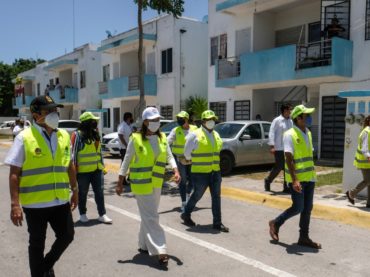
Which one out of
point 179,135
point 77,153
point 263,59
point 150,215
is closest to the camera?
point 150,215

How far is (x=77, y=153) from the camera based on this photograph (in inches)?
249

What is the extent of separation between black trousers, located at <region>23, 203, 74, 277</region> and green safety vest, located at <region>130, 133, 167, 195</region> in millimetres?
993

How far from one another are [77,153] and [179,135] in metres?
2.02

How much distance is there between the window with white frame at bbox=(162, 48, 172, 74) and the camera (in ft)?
72.8

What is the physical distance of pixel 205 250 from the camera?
17.1 feet

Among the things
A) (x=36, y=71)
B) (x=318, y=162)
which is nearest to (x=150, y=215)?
(x=318, y=162)

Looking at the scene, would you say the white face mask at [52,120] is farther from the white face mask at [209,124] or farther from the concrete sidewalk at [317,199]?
the concrete sidewalk at [317,199]

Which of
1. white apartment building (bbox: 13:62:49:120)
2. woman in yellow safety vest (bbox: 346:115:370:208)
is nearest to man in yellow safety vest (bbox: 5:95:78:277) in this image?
woman in yellow safety vest (bbox: 346:115:370:208)

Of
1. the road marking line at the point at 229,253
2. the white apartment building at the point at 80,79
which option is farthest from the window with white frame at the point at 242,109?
the white apartment building at the point at 80,79

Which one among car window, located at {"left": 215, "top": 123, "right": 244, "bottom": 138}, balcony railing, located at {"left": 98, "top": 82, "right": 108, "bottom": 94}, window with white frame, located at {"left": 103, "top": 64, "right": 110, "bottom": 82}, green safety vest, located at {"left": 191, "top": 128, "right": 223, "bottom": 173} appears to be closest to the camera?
green safety vest, located at {"left": 191, "top": 128, "right": 223, "bottom": 173}

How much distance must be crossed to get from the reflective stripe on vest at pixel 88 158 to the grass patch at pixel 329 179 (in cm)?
533

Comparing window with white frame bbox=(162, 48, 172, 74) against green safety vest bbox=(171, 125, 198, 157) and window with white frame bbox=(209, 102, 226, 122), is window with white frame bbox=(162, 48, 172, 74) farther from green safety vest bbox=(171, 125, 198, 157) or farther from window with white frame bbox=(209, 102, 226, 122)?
green safety vest bbox=(171, 125, 198, 157)

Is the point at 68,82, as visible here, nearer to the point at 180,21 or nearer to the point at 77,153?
the point at 180,21

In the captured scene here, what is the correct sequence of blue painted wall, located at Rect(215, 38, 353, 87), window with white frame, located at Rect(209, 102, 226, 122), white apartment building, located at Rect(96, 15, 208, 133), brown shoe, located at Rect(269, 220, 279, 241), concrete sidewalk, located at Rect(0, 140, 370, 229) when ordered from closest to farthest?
brown shoe, located at Rect(269, 220, 279, 241) < concrete sidewalk, located at Rect(0, 140, 370, 229) < blue painted wall, located at Rect(215, 38, 353, 87) < window with white frame, located at Rect(209, 102, 226, 122) < white apartment building, located at Rect(96, 15, 208, 133)
